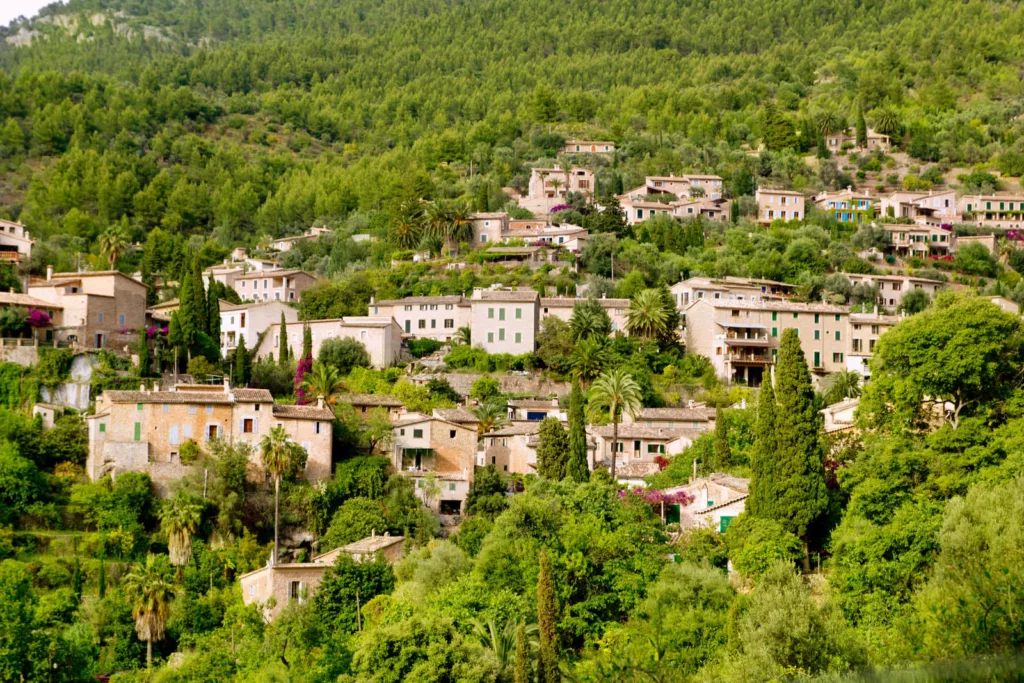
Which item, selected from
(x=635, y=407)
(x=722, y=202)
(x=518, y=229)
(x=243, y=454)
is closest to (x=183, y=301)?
(x=243, y=454)

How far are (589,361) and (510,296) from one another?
27.6 feet

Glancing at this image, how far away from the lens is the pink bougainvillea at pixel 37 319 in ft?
202

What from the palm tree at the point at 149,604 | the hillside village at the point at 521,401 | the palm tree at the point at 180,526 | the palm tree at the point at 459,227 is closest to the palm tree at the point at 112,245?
the hillside village at the point at 521,401

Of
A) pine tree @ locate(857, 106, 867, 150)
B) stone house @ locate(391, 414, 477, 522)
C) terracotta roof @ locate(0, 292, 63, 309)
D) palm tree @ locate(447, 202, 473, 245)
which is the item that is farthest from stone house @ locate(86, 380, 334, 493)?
pine tree @ locate(857, 106, 867, 150)

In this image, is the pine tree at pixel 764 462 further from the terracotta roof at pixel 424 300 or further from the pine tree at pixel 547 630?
the terracotta roof at pixel 424 300

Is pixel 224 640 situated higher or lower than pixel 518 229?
lower

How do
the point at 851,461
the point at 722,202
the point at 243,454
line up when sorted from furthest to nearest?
1. the point at 722,202
2. the point at 243,454
3. the point at 851,461

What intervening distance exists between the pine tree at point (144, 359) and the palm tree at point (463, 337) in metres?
17.3

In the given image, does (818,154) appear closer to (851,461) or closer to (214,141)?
(214,141)

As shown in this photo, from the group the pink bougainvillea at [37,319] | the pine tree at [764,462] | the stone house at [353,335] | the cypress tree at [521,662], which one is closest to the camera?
the cypress tree at [521,662]

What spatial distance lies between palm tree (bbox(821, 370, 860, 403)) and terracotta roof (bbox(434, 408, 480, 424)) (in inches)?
664

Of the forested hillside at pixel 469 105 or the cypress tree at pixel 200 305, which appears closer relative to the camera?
the cypress tree at pixel 200 305

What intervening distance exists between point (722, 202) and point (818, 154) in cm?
2319

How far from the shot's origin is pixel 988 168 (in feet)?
394
